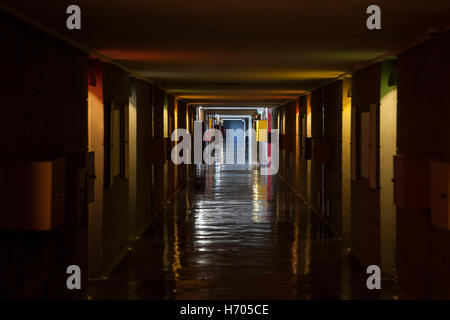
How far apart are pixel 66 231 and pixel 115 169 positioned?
2501 millimetres

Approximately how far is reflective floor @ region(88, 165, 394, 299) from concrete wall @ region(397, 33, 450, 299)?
0.71m

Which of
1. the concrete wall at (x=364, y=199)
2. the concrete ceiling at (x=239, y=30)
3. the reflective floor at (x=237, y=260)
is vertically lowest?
the reflective floor at (x=237, y=260)

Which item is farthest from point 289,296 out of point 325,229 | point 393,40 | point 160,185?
point 160,185

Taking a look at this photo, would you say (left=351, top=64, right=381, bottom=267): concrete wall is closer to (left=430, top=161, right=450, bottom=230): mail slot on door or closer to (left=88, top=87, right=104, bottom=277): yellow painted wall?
Answer: (left=430, top=161, right=450, bottom=230): mail slot on door

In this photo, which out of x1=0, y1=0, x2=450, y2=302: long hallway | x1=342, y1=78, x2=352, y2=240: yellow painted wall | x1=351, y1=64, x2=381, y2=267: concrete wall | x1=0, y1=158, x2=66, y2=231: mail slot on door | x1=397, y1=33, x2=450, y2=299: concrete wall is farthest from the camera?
x1=342, y1=78, x2=352, y2=240: yellow painted wall

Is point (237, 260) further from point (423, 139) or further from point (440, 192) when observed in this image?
point (440, 192)

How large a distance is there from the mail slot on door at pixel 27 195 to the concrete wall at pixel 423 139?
3194mm

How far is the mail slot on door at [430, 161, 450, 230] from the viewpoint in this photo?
4344 mm

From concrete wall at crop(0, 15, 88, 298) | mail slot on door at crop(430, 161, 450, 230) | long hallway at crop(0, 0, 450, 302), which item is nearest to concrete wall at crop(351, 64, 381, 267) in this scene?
long hallway at crop(0, 0, 450, 302)

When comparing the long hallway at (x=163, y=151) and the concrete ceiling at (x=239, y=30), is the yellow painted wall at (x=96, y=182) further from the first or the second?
the concrete ceiling at (x=239, y=30)

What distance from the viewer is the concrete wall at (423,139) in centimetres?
496

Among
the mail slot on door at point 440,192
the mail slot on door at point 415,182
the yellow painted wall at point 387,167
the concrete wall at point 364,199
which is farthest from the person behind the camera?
the concrete wall at point 364,199

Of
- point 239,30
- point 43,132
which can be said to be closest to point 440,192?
point 239,30

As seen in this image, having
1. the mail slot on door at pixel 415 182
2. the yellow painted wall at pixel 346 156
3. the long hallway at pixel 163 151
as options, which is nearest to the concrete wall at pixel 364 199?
the long hallway at pixel 163 151
